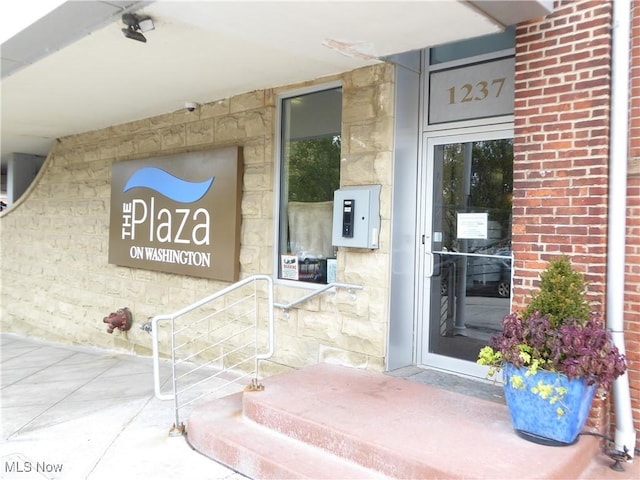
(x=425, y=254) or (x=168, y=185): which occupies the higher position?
(x=168, y=185)

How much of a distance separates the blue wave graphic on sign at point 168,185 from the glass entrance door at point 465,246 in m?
2.82

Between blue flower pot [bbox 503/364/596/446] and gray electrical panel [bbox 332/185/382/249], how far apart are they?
1.86 m

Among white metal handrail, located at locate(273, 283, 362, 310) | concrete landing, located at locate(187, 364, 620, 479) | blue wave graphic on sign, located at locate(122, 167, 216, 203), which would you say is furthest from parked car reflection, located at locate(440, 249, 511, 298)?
blue wave graphic on sign, located at locate(122, 167, 216, 203)

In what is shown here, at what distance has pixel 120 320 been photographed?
25.9 ft

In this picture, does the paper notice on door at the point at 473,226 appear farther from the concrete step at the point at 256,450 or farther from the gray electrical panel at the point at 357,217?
the concrete step at the point at 256,450

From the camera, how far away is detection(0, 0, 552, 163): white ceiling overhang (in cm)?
356

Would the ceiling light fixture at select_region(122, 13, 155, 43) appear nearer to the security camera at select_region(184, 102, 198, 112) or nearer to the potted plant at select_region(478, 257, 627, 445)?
the security camera at select_region(184, 102, 198, 112)

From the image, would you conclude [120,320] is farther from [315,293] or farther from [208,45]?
[208,45]

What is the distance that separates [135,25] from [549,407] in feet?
12.6

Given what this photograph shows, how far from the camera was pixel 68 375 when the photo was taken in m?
6.76

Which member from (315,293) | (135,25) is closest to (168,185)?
(315,293)

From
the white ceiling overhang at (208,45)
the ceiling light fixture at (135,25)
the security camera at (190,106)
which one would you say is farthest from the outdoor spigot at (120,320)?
the ceiling light fixture at (135,25)

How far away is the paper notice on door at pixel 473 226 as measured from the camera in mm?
4680

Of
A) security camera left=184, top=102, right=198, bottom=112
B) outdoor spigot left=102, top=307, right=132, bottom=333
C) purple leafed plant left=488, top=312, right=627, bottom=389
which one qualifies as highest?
security camera left=184, top=102, right=198, bottom=112
